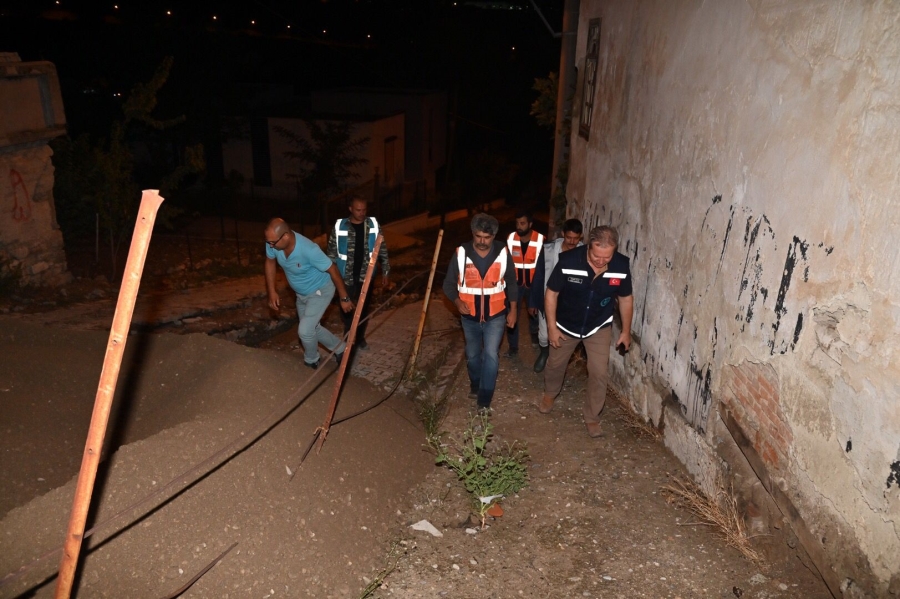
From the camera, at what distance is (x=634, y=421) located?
229 inches

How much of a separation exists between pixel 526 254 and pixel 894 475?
4.12 meters

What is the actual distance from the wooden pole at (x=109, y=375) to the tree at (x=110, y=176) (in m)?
10.4

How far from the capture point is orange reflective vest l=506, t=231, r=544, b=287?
6621mm

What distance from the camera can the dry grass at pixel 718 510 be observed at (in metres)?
4.12

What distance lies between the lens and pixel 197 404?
15.4ft

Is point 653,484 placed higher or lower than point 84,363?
lower

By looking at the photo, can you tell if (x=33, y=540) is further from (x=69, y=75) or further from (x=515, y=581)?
(x=69, y=75)

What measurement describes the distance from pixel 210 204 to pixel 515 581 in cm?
2081

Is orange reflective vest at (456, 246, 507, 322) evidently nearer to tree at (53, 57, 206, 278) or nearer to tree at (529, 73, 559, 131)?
tree at (529, 73, 559, 131)

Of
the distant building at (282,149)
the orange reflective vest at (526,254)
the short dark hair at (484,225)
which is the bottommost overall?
the distant building at (282,149)

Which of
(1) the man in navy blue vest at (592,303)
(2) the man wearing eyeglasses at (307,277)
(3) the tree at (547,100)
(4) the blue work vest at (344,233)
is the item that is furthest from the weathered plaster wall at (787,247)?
(3) the tree at (547,100)

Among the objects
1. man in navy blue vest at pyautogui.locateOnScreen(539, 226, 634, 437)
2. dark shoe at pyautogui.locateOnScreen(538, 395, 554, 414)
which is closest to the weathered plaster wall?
man in navy blue vest at pyautogui.locateOnScreen(539, 226, 634, 437)

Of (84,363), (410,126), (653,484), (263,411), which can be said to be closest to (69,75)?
(410,126)

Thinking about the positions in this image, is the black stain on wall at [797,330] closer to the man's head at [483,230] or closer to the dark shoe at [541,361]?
the man's head at [483,230]
